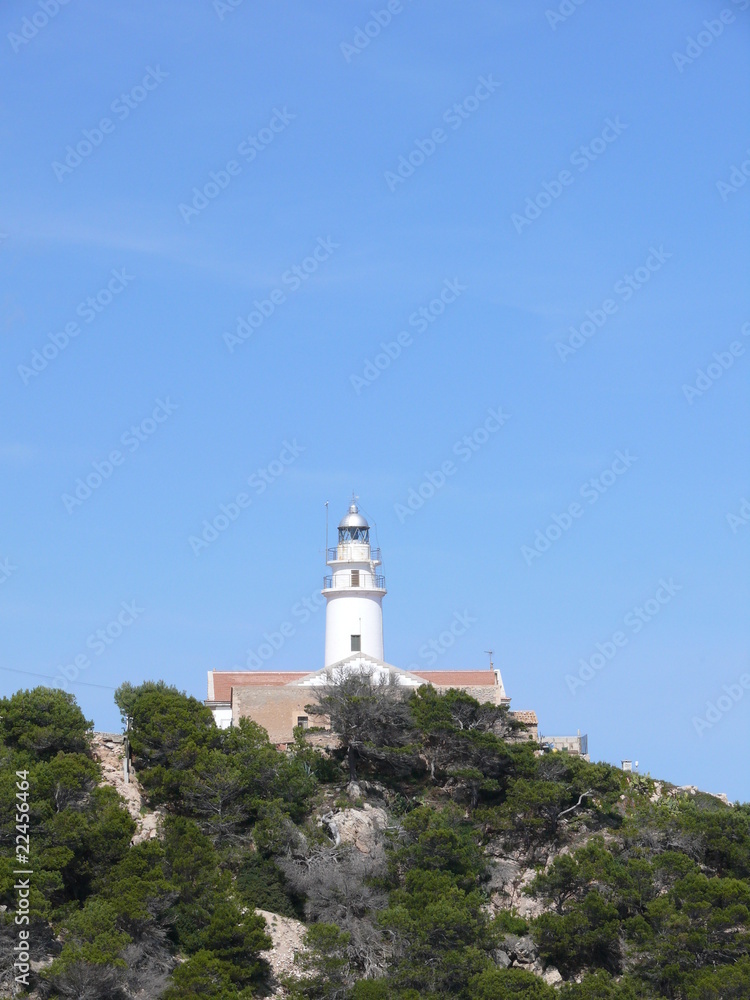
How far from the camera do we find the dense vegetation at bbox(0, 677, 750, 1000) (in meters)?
36.6

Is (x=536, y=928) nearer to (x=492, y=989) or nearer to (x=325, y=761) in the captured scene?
(x=492, y=989)

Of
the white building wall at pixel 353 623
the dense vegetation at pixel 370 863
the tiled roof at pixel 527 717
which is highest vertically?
the white building wall at pixel 353 623

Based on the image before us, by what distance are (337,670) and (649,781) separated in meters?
9.40

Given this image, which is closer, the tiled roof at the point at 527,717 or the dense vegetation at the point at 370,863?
the dense vegetation at the point at 370,863

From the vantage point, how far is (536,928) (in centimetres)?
3897

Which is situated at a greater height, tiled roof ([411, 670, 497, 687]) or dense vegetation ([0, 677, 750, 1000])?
tiled roof ([411, 670, 497, 687])

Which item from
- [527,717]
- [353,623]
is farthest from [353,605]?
[527,717]

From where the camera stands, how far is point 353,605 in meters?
48.7

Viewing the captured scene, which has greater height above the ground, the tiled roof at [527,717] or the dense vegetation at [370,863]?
the tiled roof at [527,717]

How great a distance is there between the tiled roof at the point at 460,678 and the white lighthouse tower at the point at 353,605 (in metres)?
1.98

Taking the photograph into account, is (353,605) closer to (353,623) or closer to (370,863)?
(353,623)

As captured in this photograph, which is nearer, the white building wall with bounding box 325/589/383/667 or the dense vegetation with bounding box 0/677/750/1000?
the dense vegetation with bounding box 0/677/750/1000

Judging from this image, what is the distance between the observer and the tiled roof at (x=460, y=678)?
162ft

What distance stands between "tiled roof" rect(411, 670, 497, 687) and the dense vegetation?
13.7 ft
